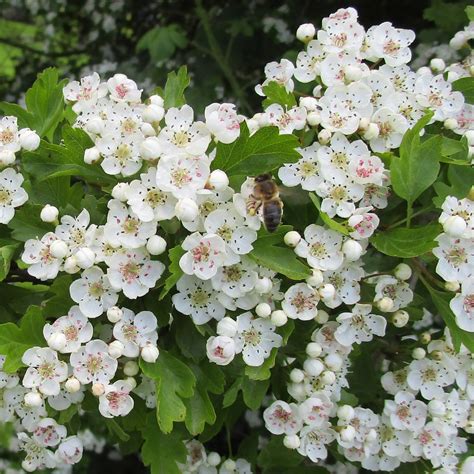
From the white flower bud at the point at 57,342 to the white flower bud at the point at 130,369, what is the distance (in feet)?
0.64

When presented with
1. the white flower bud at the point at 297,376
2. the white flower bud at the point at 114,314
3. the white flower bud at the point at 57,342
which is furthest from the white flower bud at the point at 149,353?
the white flower bud at the point at 297,376

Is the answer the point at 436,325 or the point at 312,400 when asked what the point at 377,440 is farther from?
the point at 436,325

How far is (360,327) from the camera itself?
205 centimetres

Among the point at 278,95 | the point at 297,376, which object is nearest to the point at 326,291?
the point at 297,376

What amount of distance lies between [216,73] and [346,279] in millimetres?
2919

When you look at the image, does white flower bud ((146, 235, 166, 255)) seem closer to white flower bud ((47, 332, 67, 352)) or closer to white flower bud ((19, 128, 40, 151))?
white flower bud ((47, 332, 67, 352))

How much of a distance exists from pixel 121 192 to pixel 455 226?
90 centimetres

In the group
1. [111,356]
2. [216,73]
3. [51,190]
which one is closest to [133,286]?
[111,356]

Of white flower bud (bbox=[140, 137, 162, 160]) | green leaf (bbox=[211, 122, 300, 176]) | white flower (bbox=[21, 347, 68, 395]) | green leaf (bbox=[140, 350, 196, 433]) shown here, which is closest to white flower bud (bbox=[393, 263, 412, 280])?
green leaf (bbox=[211, 122, 300, 176])

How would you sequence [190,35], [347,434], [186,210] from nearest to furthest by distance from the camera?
[186,210], [347,434], [190,35]

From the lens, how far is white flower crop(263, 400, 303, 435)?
2094 mm

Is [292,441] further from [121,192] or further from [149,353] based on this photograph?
[121,192]

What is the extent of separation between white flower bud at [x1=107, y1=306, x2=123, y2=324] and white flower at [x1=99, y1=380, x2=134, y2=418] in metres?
0.18

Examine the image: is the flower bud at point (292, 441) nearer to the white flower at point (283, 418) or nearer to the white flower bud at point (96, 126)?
the white flower at point (283, 418)
